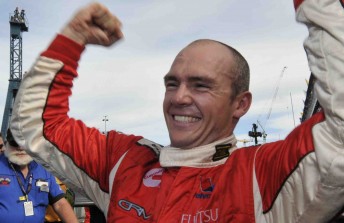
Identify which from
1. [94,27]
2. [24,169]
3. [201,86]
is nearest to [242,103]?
[201,86]

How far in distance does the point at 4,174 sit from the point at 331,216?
3.75 m

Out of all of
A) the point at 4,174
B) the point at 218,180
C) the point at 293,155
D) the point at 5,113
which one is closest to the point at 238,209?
the point at 218,180

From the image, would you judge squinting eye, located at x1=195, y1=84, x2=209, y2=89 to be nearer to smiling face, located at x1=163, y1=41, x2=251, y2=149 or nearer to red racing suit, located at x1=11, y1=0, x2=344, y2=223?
smiling face, located at x1=163, y1=41, x2=251, y2=149

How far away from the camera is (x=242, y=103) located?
77.1 inches

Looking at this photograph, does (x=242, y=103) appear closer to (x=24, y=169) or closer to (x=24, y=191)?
(x=24, y=191)

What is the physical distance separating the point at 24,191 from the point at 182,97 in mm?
3158

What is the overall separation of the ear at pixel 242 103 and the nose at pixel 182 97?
0.79 ft

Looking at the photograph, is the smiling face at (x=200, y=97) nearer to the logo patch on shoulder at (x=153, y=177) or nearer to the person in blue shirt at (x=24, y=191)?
the logo patch on shoulder at (x=153, y=177)

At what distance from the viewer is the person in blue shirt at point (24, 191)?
425 centimetres

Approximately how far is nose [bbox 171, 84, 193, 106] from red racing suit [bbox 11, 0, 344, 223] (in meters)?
0.19

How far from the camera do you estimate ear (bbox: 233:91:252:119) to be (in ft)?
6.30

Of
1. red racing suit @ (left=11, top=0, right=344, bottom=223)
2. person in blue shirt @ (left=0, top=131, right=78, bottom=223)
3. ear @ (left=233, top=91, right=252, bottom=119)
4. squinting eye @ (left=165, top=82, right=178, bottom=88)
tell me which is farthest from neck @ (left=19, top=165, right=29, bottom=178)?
ear @ (left=233, top=91, right=252, bottom=119)

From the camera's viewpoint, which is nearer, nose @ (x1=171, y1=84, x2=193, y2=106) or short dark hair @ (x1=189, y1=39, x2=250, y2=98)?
nose @ (x1=171, y1=84, x2=193, y2=106)

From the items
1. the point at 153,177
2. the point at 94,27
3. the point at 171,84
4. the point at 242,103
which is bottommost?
the point at 153,177
